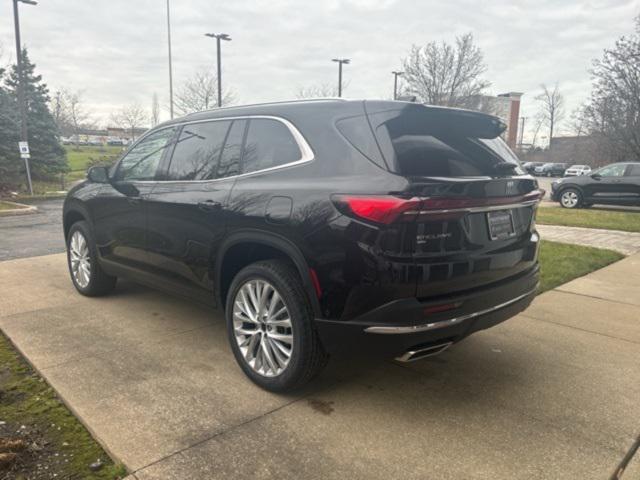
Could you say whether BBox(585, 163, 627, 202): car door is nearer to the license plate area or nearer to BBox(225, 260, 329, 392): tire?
the license plate area

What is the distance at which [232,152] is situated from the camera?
11.6ft

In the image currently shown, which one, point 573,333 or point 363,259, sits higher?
point 363,259

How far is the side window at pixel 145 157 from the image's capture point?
14.0ft

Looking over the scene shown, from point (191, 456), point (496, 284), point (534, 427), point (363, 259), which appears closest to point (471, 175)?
point (496, 284)

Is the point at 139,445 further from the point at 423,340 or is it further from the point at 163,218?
the point at 163,218

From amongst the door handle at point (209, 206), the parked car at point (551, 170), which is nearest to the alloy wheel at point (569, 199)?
the door handle at point (209, 206)

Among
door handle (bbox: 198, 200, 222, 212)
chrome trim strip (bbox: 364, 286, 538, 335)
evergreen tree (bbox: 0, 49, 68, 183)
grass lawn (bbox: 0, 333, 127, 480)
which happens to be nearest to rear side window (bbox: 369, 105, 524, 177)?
chrome trim strip (bbox: 364, 286, 538, 335)

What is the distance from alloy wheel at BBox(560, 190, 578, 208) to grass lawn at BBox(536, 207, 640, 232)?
Result: 208 cm

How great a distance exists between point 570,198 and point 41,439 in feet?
55.1

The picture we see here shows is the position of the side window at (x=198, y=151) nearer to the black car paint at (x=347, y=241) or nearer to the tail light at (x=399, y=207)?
the black car paint at (x=347, y=241)

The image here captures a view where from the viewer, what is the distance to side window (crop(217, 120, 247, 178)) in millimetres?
3479

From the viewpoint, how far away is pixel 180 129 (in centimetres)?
415

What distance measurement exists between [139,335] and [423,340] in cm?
254

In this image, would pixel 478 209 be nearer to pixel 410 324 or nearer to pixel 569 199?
pixel 410 324
